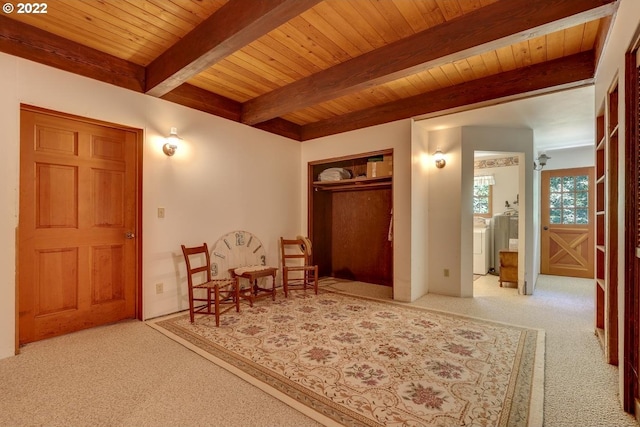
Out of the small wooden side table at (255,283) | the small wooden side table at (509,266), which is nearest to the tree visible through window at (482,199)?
the small wooden side table at (509,266)

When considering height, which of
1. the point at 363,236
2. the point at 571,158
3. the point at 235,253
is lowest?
the point at 235,253

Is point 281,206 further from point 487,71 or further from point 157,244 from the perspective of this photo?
point 487,71

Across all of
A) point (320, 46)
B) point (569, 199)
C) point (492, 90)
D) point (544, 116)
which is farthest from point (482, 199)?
point (320, 46)

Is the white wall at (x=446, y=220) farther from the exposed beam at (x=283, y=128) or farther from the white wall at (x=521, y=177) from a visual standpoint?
the exposed beam at (x=283, y=128)

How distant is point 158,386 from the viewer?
6.33 ft

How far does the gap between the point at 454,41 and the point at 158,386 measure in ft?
10.7

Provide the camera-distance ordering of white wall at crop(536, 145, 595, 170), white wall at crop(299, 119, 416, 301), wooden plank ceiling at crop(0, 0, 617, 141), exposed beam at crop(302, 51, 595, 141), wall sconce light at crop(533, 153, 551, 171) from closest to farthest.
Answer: wooden plank ceiling at crop(0, 0, 617, 141) → exposed beam at crop(302, 51, 595, 141) → white wall at crop(299, 119, 416, 301) → wall sconce light at crop(533, 153, 551, 171) → white wall at crop(536, 145, 595, 170)

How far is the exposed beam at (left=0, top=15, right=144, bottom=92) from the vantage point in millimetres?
2340

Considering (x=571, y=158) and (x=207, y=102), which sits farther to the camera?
(x=571, y=158)

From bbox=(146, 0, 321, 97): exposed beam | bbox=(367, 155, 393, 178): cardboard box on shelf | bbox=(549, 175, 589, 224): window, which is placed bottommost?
bbox=(549, 175, 589, 224): window

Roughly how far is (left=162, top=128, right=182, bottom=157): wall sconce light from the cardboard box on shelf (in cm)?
263

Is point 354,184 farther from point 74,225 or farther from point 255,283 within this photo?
point 74,225

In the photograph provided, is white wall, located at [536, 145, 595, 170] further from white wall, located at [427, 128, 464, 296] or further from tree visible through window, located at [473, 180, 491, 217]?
white wall, located at [427, 128, 464, 296]

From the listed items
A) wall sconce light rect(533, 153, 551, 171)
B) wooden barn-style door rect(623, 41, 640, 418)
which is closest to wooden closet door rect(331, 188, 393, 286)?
wall sconce light rect(533, 153, 551, 171)
